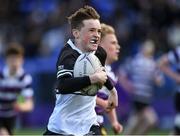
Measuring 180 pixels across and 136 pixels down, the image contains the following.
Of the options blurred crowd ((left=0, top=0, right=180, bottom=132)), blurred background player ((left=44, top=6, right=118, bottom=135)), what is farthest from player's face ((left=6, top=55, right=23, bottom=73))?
blurred crowd ((left=0, top=0, right=180, bottom=132))

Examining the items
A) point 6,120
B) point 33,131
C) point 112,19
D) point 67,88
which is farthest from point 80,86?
point 112,19

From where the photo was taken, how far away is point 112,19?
21891mm

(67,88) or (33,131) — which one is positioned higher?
(67,88)

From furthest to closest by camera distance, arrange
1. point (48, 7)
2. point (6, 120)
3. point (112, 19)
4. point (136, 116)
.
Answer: point (48, 7) < point (112, 19) < point (136, 116) < point (6, 120)

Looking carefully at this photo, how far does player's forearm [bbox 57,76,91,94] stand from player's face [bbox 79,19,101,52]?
40cm

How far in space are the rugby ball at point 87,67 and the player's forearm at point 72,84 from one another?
131 millimetres

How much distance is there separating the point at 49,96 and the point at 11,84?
291 inches

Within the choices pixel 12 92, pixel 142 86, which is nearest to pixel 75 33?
pixel 12 92

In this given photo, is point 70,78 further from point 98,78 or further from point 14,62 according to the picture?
point 14,62

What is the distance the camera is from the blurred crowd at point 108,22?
70.7ft

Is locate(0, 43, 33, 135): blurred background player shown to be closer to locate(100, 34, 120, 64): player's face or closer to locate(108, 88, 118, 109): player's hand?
locate(100, 34, 120, 64): player's face

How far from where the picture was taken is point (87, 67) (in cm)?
765

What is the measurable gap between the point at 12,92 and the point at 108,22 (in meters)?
8.90

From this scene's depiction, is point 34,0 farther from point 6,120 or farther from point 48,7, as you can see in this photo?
point 6,120
